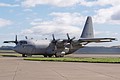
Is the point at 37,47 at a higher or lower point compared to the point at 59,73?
higher

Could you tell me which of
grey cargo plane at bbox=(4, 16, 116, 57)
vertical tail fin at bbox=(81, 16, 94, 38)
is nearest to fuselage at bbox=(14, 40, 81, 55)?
grey cargo plane at bbox=(4, 16, 116, 57)

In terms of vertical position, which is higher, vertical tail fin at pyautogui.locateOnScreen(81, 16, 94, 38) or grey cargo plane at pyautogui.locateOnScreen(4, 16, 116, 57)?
vertical tail fin at pyautogui.locateOnScreen(81, 16, 94, 38)

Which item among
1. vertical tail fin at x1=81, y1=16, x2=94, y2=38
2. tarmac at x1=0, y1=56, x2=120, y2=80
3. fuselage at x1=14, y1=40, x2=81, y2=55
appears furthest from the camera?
vertical tail fin at x1=81, y1=16, x2=94, y2=38

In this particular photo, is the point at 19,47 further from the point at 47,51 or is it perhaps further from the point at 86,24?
the point at 86,24

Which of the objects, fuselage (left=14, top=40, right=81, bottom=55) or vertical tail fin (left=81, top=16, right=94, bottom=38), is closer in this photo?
fuselage (left=14, top=40, right=81, bottom=55)

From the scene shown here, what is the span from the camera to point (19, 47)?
199ft

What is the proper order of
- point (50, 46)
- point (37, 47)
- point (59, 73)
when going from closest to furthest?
point (59, 73), point (37, 47), point (50, 46)

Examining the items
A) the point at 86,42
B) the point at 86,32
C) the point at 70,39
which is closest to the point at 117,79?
the point at 70,39

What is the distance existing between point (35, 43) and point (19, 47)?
128 inches

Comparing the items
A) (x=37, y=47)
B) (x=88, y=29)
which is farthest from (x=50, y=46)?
(x=88, y=29)

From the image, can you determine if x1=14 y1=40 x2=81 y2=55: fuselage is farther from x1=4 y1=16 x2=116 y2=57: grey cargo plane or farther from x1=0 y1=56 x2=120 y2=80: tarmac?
x1=0 y1=56 x2=120 y2=80: tarmac

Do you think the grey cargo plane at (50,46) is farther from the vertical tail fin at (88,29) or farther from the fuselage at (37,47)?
the vertical tail fin at (88,29)

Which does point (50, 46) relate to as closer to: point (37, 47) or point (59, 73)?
point (37, 47)

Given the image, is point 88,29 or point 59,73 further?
point 88,29
